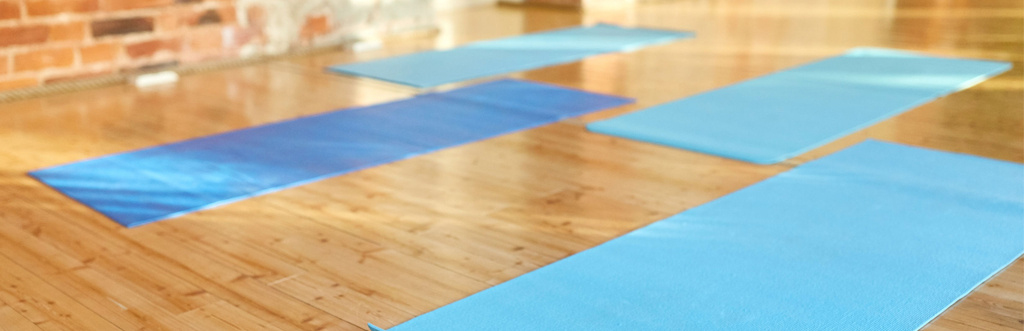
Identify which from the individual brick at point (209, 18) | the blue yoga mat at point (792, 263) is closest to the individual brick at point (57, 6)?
the individual brick at point (209, 18)

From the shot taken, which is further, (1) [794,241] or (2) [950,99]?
(2) [950,99]

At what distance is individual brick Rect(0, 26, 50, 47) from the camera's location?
437 cm

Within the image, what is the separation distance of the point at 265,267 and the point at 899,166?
2.08 meters

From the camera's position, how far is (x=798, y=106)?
416 centimetres

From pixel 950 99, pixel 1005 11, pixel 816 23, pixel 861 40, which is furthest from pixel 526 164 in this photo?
pixel 1005 11

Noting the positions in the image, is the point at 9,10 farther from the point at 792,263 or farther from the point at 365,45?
the point at 792,263

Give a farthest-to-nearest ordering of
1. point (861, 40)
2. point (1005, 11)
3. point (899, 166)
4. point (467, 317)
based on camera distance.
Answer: point (1005, 11)
point (861, 40)
point (899, 166)
point (467, 317)

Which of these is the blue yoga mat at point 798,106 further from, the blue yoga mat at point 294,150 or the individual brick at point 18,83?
the individual brick at point 18,83

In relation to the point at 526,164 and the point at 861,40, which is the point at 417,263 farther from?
the point at 861,40

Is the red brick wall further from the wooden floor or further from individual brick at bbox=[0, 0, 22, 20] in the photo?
the wooden floor

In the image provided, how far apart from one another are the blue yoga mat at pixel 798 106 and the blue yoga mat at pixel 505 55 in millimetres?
1120

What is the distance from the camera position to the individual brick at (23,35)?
14.3ft

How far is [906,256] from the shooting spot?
2.44 m

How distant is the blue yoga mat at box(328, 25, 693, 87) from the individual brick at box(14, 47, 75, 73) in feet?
4.17
